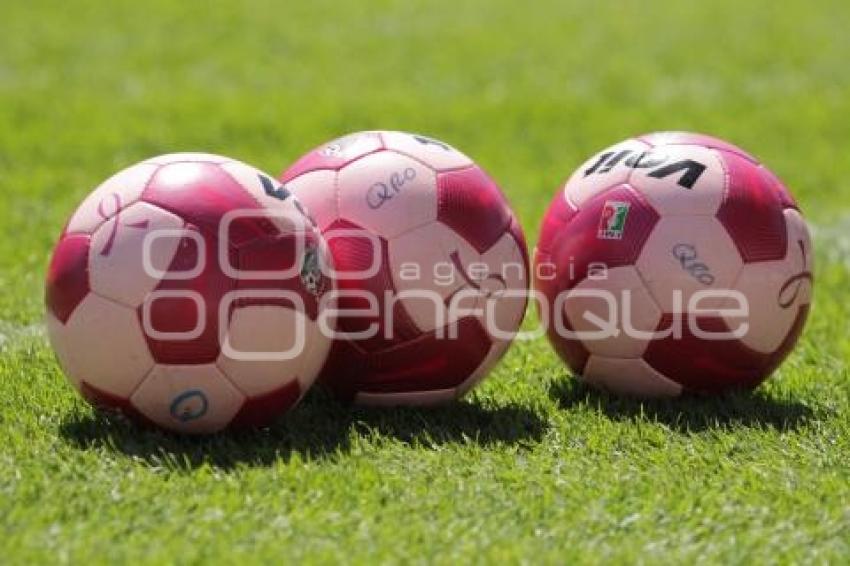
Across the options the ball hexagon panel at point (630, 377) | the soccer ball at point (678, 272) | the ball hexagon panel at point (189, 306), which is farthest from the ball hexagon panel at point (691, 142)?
the ball hexagon panel at point (189, 306)

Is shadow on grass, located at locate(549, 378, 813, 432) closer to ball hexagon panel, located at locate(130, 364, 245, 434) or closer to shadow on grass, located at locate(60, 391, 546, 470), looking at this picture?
shadow on grass, located at locate(60, 391, 546, 470)

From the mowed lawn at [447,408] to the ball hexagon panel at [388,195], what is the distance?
29.6 inches

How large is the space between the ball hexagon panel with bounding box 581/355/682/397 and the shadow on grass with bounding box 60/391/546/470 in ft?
1.26

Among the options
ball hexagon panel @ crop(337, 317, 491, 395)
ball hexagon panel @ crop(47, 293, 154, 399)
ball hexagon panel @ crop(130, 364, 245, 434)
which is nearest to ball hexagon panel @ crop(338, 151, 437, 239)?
ball hexagon panel @ crop(337, 317, 491, 395)

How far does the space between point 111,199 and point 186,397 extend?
0.77 meters

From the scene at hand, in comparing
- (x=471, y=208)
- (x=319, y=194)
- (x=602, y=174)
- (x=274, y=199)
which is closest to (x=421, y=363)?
(x=471, y=208)

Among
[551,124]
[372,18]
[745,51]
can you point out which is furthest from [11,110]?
[745,51]

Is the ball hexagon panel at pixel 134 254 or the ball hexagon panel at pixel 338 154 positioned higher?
the ball hexagon panel at pixel 338 154

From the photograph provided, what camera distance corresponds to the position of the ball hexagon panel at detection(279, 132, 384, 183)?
565 cm

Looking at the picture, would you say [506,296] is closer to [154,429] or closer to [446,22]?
[154,429]

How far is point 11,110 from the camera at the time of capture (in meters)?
12.7

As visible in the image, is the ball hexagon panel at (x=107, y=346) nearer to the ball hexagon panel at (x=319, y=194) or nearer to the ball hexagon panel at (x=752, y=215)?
the ball hexagon panel at (x=319, y=194)

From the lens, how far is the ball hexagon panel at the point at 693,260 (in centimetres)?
562

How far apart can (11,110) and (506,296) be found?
830 centimetres
